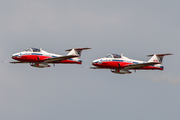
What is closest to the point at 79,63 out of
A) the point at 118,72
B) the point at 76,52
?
the point at 76,52

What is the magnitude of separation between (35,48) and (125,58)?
17786 millimetres

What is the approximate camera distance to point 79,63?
8962cm

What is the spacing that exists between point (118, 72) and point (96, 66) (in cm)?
523

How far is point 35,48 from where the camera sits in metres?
86.1

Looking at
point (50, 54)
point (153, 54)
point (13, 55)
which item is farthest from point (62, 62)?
point (153, 54)

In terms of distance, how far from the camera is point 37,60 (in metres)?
85.1

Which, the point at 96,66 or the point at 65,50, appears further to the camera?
the point at 65,50

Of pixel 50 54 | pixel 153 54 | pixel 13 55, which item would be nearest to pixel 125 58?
pixel 153 54

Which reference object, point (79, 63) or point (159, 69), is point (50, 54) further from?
point (159, 69)

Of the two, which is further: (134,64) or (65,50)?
(65,50)

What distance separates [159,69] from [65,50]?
65.4 ft

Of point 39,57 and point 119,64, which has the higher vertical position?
point 39,57

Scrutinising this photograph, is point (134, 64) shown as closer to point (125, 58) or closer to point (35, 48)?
point (125, 58)

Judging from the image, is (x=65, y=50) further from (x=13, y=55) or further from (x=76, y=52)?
(x=13, y=55)
